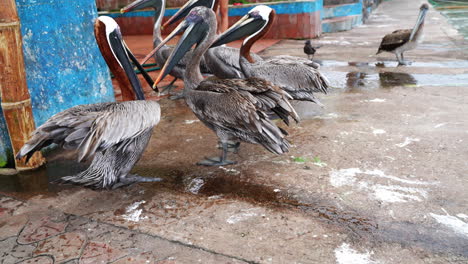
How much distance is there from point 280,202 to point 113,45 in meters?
1.63

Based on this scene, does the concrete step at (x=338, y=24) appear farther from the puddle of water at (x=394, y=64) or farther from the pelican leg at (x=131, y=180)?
the pelican leg at (x=131, y=180)

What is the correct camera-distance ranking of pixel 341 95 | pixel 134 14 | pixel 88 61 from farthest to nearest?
pixel 134 14 < pixel 341 95 < pixel 88 61

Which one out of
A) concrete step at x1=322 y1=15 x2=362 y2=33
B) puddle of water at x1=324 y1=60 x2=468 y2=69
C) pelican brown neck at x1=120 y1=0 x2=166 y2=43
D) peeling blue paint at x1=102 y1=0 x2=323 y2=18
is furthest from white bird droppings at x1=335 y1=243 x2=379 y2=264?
concrete step at x1=322 y1=15 x2=362 y2=33

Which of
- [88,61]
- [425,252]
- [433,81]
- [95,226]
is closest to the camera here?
[425,252]

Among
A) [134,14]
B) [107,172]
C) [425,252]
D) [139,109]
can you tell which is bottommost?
[425,252]

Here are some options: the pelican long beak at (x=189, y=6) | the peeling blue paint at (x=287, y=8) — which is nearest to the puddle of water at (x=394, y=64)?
the pelican long beak at (x=189, y=6)

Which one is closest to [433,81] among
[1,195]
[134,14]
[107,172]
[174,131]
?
[174,131]

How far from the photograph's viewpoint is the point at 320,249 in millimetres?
2020

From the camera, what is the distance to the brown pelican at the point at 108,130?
2.34 meters

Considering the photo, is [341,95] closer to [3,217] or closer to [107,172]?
[107,172]

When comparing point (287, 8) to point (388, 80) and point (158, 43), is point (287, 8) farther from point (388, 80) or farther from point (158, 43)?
point (158, 43)

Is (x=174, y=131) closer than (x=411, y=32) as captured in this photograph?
Yes

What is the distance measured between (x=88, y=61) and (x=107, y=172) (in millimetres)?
1589

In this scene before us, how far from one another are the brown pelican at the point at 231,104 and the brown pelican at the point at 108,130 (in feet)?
1.36
